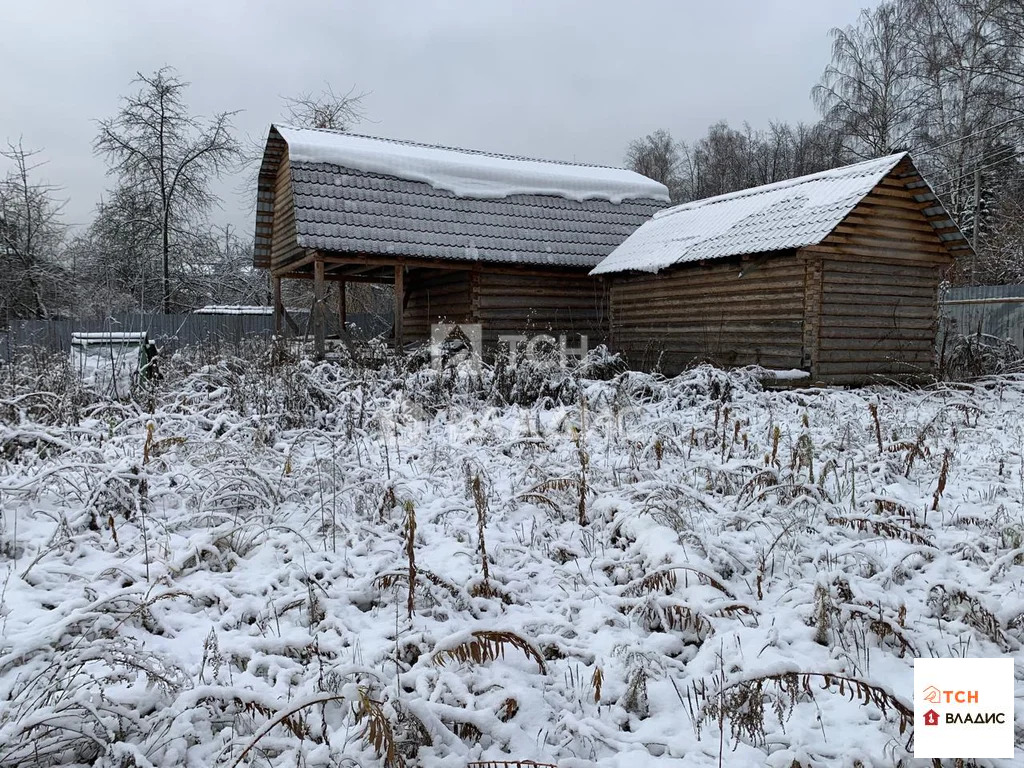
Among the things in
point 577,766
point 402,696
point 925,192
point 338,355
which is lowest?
point 577,766

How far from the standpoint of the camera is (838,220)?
9570mm

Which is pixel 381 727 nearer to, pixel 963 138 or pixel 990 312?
pixel 990 312

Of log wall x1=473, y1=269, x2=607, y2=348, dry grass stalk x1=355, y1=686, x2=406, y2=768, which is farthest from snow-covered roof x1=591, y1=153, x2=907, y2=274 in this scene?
dry grass stalk x1=355, y1=686, x2=406, y2=768

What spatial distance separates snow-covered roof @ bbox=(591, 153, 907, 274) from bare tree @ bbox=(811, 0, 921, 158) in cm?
1590

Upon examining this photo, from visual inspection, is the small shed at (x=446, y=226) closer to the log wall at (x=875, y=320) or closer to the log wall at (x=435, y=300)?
the log wall at (x=435, y=300)

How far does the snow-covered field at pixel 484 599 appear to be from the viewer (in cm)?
202

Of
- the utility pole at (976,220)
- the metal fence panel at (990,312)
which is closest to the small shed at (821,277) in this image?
the metal fence panel at (990,312)

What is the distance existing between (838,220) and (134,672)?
1024 centimetres

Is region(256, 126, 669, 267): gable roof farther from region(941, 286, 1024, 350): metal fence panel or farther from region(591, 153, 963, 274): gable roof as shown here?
region(941, 286, 1024, 350): metal fence panel

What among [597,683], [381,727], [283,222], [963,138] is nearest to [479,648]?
[597,683]

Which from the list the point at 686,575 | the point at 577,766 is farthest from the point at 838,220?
the point at 577,766

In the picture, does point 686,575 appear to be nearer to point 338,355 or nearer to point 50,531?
point 50,531

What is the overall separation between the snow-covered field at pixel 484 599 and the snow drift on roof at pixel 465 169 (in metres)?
8.53

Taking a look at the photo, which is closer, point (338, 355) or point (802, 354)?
point (802, 354)
